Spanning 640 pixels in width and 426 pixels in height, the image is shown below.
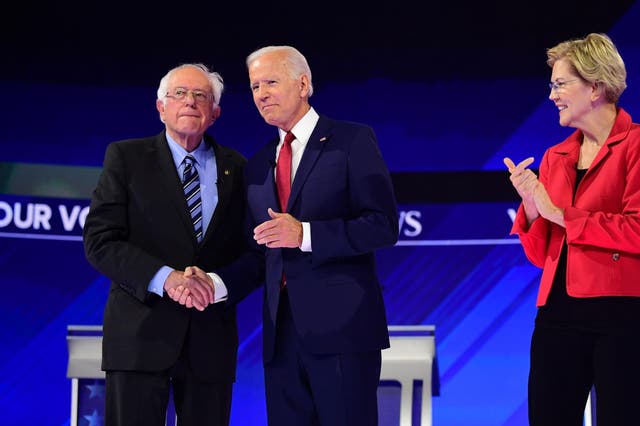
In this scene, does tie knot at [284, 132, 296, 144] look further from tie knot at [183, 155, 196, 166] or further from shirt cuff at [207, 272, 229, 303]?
shirt cuff at [207, 272, 229, 303]

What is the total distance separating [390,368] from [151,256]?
5.19 ft

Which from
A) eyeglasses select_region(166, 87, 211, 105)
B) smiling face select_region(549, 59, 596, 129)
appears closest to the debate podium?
eyeglasses select_region(166, 87, 211, 105)

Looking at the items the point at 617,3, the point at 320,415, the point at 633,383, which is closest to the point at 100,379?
the point at 320,415

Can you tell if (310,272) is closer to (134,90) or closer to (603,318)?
(603,318)

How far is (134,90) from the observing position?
15.3ft

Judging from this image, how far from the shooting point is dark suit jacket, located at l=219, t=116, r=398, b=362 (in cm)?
263

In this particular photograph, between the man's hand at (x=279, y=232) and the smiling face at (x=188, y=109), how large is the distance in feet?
2.10

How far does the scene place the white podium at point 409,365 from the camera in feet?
13.2

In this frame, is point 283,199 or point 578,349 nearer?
point 578,349

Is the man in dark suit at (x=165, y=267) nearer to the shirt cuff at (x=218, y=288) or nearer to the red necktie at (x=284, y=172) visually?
the shirt cuff at (x=218, y=288)

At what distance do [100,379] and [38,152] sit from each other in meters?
1.33

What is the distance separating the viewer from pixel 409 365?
13.3ft

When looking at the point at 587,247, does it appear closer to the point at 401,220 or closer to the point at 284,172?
the point at 284,172

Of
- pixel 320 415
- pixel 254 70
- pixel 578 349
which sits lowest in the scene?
pixel 320 415
